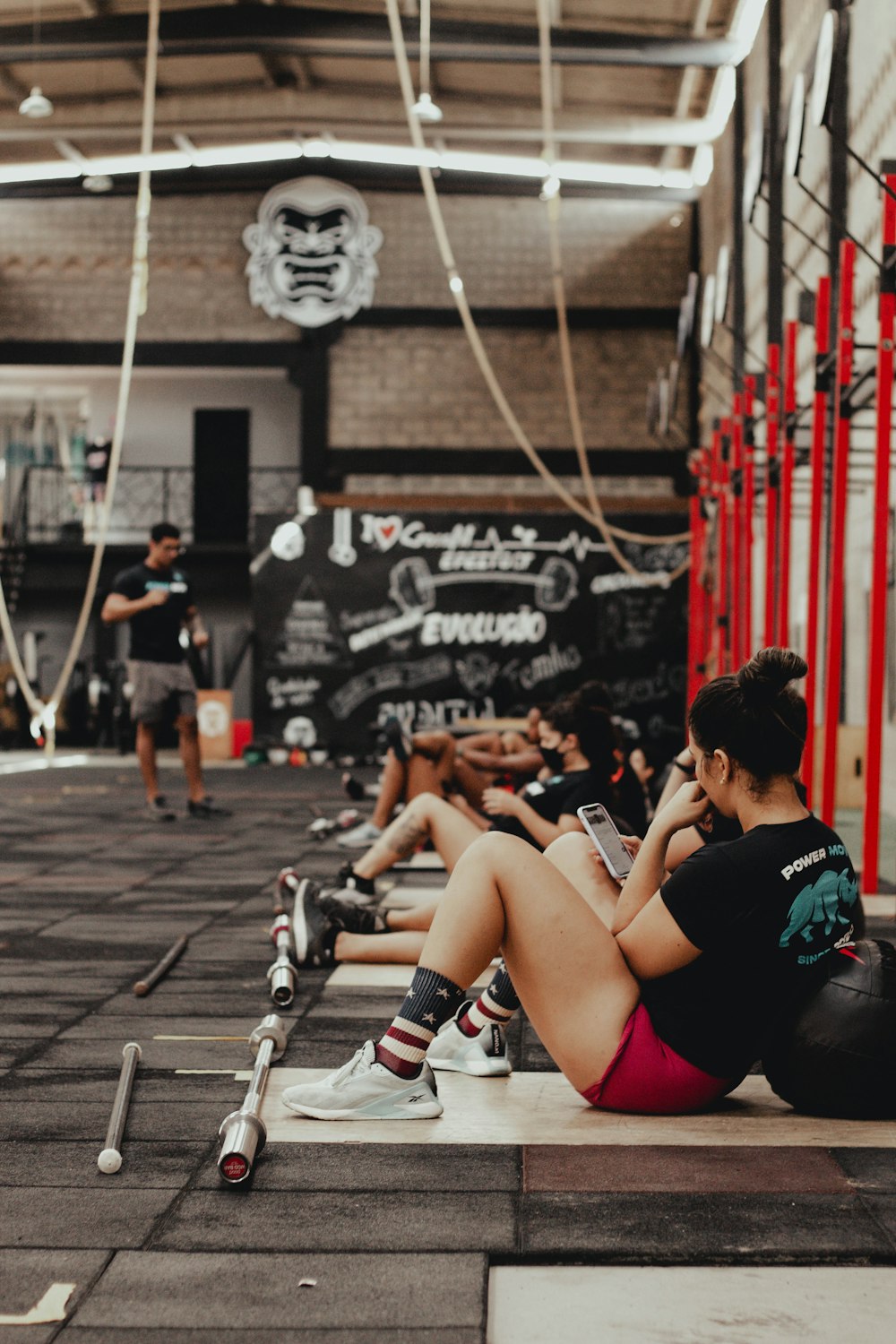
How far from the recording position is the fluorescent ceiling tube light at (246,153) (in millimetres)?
17062

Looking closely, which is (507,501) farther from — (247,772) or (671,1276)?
(671,1276)

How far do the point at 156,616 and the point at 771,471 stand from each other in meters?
3.51

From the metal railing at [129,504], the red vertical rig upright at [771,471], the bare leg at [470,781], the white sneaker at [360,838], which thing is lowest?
the white sneaker at [360,838]

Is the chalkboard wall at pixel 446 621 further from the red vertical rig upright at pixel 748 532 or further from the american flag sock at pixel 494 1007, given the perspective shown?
the american flag sock at pixel 494 1007

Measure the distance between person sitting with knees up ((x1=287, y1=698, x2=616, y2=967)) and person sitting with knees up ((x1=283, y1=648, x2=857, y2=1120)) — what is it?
1535 mm

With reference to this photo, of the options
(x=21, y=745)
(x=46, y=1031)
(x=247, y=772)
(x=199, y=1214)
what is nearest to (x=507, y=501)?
(x=247, y=772)

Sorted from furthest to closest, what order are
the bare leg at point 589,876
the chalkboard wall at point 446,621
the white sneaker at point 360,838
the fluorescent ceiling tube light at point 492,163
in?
1. the fluorescent ceiling tube light at point 492,163
2. the chalkboard wall at point 446,621
3. the white sneaker at point 360,838
4. the bare leg at point 589,876

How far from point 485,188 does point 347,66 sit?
225 centimetres

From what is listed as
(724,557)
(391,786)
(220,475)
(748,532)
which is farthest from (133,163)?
(391,786)

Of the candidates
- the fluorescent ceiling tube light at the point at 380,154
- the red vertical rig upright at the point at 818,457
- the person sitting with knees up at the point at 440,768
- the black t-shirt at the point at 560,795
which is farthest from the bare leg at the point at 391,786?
the fluorescent ceiling tube light at the point at 380,154

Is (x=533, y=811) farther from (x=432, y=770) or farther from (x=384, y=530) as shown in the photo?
(x=384, y=530)

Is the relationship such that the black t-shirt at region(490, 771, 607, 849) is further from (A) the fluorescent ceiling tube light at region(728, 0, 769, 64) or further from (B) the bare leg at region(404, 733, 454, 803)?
(A) the fluorescent ceiling tube light at region(728, 0, 769, 64)

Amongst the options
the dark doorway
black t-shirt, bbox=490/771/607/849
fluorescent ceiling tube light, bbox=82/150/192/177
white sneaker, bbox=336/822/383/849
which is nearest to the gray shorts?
white sneaker, bbox=336/822/383/849

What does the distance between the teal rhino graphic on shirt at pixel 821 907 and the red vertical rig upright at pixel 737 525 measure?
627 cm
